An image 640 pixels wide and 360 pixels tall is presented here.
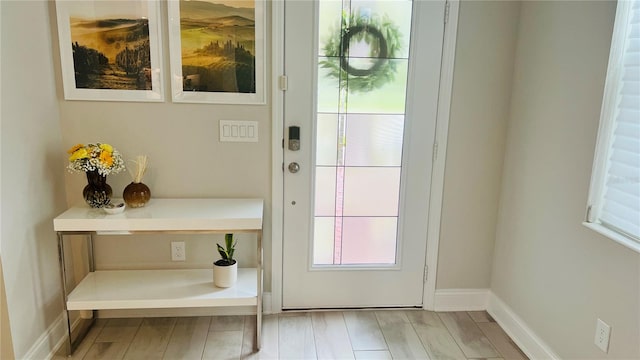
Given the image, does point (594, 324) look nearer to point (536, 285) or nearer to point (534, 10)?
point (536, 285)

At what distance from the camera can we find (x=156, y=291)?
228 centimetres

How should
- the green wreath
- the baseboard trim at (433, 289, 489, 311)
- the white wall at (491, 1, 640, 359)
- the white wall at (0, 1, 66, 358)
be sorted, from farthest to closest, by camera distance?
the baseboard trim at (433, 289, 489, 311) → the green wreath → the white wall at (0, 1, 66, 358) → the white wall at (491, 1, 640, 359)

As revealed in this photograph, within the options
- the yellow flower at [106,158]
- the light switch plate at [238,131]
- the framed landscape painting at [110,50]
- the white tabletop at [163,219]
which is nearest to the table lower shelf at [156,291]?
the white tabletop at [163,219]

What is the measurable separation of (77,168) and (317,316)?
1544 millimetres

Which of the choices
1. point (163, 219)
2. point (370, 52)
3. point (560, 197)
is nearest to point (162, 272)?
point (163, 219)

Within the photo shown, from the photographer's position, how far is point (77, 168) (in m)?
2.11

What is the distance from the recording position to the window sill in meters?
1.68

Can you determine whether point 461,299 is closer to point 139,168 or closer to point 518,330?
point 518,330

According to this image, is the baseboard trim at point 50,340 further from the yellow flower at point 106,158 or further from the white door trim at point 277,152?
the white door trim at point 277,152

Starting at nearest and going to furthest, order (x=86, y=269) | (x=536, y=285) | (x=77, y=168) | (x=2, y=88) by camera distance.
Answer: (x=2, y=88) → (x=77, y=168) → (x=536, y=285) → (x=86, y=269)

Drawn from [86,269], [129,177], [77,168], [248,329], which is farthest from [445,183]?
[86,269]

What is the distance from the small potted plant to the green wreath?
1.07 metres

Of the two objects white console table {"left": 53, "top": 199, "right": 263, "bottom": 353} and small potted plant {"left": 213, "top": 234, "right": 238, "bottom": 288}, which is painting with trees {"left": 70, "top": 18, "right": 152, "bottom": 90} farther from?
small potted plant {"left": 213, "top": 234, "right": 238, "bottom": 288}

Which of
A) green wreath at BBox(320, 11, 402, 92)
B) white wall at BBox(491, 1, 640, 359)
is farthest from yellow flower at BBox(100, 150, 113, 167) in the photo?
white wall at BBox(491, 1, 640, 359)
